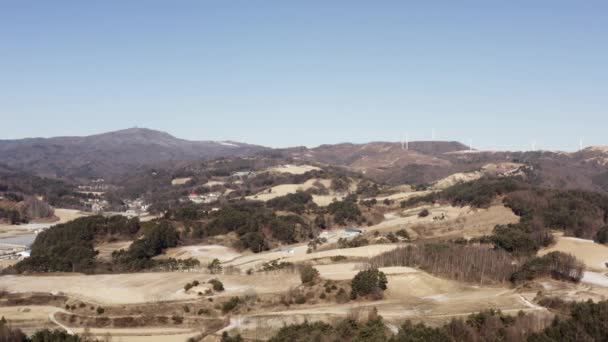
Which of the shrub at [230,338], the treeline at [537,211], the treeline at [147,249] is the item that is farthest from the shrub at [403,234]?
the shrub at [230,338]

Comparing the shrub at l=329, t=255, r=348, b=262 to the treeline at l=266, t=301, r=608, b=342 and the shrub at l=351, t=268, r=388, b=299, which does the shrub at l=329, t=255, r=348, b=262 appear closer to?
the shrub at l=351, t=268, r=388, b=299

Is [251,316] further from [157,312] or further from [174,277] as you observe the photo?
[174,277]

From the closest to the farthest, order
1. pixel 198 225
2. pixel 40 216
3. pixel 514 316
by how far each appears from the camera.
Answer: pixel 514 316
pixel 198 225
pixel 40 216

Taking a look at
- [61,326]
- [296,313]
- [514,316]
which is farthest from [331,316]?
[61,326]

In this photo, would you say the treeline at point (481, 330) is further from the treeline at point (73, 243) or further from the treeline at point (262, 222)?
the treeline at point (262, 222)

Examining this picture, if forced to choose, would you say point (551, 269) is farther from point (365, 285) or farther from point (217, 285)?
point (217, 285)

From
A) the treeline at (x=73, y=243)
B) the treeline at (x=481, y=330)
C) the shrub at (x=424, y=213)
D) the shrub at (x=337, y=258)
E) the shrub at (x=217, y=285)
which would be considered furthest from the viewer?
the shrub at (x=424, y=213)

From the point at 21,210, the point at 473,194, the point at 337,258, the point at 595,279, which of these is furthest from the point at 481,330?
the point at 21,210
